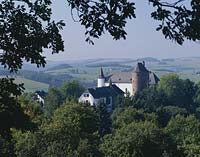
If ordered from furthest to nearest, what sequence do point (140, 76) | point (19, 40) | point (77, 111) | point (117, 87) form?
1. point (140, 76)
2. point (117, 87)
3. point (77, 111)
4. point (19, 40)

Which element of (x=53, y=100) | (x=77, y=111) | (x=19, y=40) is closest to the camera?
(x=19, y=40)

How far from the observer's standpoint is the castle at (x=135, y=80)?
14862 centimetres

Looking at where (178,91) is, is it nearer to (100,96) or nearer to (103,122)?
(100,96)

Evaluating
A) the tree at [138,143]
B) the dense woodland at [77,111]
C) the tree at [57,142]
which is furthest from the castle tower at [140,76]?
the tree at [57,142]

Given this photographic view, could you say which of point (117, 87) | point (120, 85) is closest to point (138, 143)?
point (117, 87)

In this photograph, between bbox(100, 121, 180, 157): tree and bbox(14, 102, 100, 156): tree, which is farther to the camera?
bbox(100, 121, 180, 157): tree

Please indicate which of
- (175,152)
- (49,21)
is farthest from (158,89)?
(49,21)

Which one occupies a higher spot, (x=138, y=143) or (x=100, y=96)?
(x=138, y=143)

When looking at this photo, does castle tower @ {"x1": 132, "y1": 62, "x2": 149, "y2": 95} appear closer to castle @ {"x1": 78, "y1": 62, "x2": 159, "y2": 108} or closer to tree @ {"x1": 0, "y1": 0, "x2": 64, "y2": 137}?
castle @ {"x1": 78, "y1": 62, "x2": 159, "y2": 108}

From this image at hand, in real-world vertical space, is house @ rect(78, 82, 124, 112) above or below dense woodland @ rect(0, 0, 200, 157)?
below

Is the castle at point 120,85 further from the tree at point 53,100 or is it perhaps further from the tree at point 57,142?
the tree at point 57,142

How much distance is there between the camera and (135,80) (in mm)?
149250

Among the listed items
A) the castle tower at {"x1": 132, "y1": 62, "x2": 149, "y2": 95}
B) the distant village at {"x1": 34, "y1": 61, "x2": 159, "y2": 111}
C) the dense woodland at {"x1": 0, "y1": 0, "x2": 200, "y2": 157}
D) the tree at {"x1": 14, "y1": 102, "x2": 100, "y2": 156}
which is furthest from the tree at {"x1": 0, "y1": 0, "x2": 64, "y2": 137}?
the castle tower at {"x1": 132, "y1": 62, "x2": 149, "y2": 95}

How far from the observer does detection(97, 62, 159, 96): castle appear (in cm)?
14862
